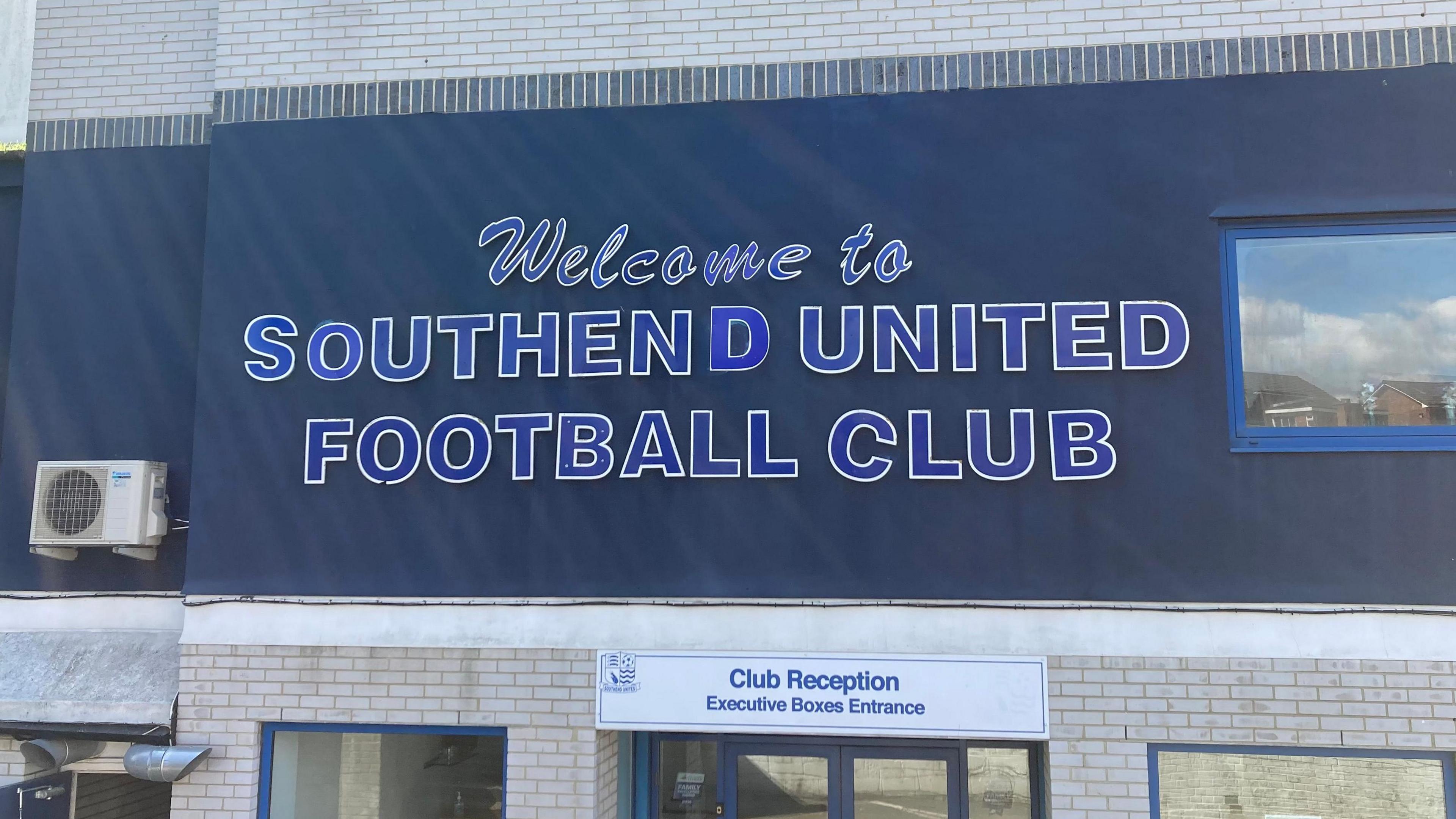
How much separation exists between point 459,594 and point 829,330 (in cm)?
280

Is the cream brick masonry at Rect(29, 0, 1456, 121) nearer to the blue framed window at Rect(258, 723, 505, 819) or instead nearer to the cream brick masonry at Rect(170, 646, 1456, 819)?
the cream brick masonry at Rect(170, 646, 1456, 819)

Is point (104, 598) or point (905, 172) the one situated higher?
point (905, 172)

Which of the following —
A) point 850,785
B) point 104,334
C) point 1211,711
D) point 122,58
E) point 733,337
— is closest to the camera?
point 1211,711

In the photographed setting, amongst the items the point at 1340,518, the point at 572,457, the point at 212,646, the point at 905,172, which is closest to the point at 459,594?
the point at 572,457

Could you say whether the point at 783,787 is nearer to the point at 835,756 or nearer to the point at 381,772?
the point at 835,756

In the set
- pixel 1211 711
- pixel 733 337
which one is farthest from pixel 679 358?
pixel 1211 711

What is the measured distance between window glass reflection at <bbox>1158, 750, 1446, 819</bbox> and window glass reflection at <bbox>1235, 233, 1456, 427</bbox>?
1.89 m

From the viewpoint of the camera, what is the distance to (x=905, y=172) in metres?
6.46

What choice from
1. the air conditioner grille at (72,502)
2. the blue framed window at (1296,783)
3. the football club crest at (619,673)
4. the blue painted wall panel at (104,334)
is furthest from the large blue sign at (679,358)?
the blue framed window at (1296,783)

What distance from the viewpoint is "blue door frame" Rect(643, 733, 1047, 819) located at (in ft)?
21.2

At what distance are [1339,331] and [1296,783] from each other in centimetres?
258

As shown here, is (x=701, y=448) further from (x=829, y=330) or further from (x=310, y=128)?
(x=310, y=128)

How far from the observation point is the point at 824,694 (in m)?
6.00

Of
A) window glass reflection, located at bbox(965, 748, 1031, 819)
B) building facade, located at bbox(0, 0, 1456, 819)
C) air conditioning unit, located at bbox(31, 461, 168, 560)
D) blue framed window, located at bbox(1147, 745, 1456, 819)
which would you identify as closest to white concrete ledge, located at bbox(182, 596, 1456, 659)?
building facade, located at bbox(0, 0, 1456, 819)
